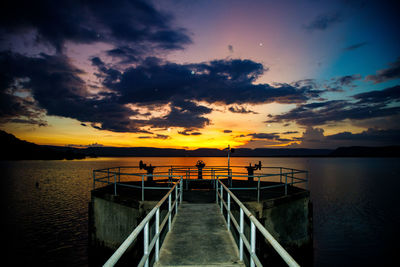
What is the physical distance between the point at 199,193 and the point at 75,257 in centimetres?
1172

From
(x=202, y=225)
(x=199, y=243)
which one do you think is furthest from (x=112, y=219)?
(x=199, y=243)

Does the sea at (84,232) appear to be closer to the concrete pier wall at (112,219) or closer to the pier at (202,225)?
the concrete pier wall at (112,219)

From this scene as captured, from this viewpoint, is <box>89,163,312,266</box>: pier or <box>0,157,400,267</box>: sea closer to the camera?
<box>89,163,312,266</box>: pier

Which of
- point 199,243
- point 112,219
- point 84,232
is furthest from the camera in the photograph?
point 84,232

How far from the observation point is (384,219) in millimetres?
28438

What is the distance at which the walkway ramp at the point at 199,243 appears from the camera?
458 centimetres

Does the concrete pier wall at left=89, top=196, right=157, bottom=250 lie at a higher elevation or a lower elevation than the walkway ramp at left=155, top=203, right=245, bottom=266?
lower

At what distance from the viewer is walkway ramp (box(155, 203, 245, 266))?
458 centimetres

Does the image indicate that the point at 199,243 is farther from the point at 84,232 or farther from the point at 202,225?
the point at 84,232

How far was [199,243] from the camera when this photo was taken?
549 cm

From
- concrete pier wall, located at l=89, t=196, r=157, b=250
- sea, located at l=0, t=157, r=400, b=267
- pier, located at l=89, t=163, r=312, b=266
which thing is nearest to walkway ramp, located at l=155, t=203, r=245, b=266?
pier, located at l=89, t=163, r=312, b=266

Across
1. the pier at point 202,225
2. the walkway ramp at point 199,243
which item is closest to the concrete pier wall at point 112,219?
the pier at point 202,225

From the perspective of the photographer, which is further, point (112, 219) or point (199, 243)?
point (112, 219)

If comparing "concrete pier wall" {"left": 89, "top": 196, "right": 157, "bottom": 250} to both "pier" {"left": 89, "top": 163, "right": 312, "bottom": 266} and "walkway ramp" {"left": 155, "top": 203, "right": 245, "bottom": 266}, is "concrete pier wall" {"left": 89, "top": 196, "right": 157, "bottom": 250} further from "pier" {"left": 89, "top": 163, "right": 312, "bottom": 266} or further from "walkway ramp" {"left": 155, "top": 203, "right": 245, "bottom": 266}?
"walkway ramp" {"left": 155, "top": 203, "right": 245, "bottom": 266}
